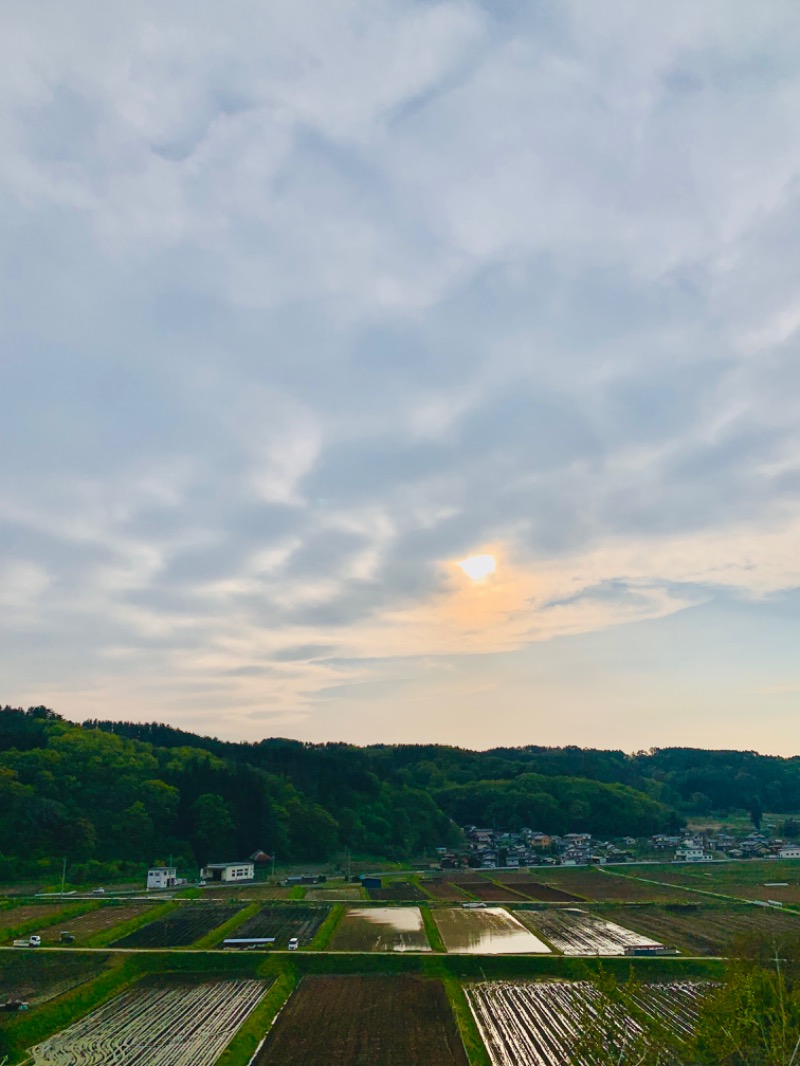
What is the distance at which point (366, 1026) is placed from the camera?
23.3 metres

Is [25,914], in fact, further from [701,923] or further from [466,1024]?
[701,923]

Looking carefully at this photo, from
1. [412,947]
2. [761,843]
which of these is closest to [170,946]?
[412,947]

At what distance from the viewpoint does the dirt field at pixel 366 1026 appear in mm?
20484

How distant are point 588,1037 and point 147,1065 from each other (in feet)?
46.1

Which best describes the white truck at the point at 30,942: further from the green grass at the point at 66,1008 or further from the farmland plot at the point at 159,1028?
the farmland plot at the point at 159,1028

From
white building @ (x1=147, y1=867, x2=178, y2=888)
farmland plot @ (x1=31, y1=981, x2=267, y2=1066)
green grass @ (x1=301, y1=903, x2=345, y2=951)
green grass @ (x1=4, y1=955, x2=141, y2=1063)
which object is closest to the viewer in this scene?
farmland plot @ (x1=31, y1=981, x2=267, y2=1066)

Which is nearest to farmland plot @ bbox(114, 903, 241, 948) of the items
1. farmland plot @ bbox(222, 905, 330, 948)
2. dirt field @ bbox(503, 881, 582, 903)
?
farmland plot @ bbox(222, 905, 330, 948)

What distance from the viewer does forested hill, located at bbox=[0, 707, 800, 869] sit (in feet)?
225

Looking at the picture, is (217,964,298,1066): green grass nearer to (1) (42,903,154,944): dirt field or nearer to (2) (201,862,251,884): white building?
(1) (42,903,154,944): dirt field

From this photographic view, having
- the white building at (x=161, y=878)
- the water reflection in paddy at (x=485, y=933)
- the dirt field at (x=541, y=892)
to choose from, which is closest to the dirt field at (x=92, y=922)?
the white building at (x=161, y=878)

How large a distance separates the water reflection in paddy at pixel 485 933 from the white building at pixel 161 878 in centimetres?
2607

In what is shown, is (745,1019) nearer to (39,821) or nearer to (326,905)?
(326,905)

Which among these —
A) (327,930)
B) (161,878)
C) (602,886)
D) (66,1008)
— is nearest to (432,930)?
(327,930)

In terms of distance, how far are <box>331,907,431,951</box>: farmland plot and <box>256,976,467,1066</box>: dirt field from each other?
5.09 m
